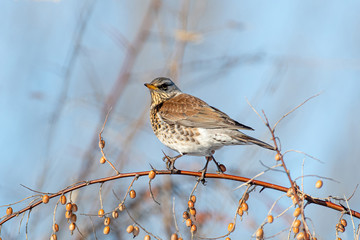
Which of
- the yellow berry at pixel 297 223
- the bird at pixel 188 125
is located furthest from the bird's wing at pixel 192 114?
the yellow berry at pixel 297 223

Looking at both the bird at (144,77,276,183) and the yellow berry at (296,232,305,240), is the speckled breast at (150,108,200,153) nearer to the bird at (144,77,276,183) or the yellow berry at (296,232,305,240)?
the bird at (144,77,276,183)

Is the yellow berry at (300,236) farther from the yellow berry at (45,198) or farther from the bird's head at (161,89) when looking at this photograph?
the bird's head at (161,89)

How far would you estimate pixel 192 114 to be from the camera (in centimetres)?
496

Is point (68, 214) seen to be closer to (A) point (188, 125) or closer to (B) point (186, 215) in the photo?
(B) point (186, 215)

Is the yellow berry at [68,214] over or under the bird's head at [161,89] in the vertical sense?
under

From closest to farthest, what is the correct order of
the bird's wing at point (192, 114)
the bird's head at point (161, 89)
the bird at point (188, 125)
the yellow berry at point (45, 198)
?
the yellow berry at point (45, 198) → the bird at point (188, 125) → the bird's wing at point (192, 114) → the bird's head at point (161, 89)

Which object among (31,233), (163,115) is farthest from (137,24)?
(31,233)

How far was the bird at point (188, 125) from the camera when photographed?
4.30 meters

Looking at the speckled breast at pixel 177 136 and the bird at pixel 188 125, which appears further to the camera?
the speckled breast at pixel 177 136

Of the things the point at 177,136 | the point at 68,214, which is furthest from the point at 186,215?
the point at 177,136

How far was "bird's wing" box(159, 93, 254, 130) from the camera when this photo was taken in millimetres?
4586

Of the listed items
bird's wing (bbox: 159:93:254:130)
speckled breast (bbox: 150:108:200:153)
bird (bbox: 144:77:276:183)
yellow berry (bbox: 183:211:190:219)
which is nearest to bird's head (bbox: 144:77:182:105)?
bird (bbox: 144:77:276:183)

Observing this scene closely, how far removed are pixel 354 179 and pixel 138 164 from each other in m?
3.74

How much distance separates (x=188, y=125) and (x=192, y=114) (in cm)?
20
